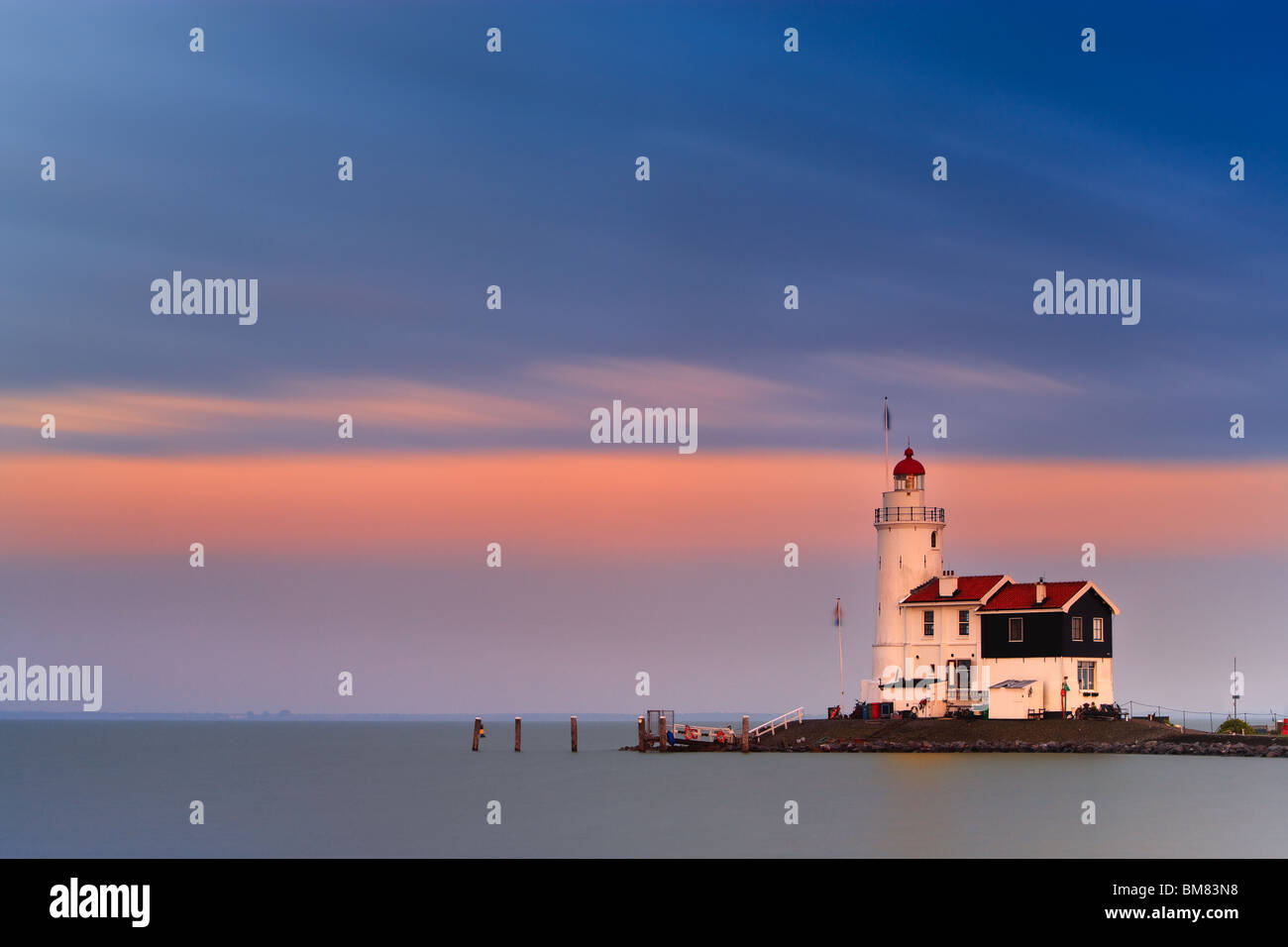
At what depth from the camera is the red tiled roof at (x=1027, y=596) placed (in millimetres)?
73812

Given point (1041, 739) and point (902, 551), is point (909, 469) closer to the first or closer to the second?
point (902, 551)

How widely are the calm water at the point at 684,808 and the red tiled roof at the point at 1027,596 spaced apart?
702 centimetres

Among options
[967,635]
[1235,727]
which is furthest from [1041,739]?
[1235,727]

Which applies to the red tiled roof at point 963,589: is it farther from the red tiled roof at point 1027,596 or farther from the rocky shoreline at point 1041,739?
the rocky shoreline at point 1041,739

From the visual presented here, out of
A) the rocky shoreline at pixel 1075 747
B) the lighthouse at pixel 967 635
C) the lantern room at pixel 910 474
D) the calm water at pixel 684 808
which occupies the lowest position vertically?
the calm water at pixel 684 808

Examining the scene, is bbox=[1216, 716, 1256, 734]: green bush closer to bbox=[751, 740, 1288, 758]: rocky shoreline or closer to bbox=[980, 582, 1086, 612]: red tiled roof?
bbox=[751, 740, 1288, 758]: rocky shoreline

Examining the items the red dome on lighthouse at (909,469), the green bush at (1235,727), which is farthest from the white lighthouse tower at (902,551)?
the green bush at (1235,727)

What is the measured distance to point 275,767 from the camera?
88438 mm
